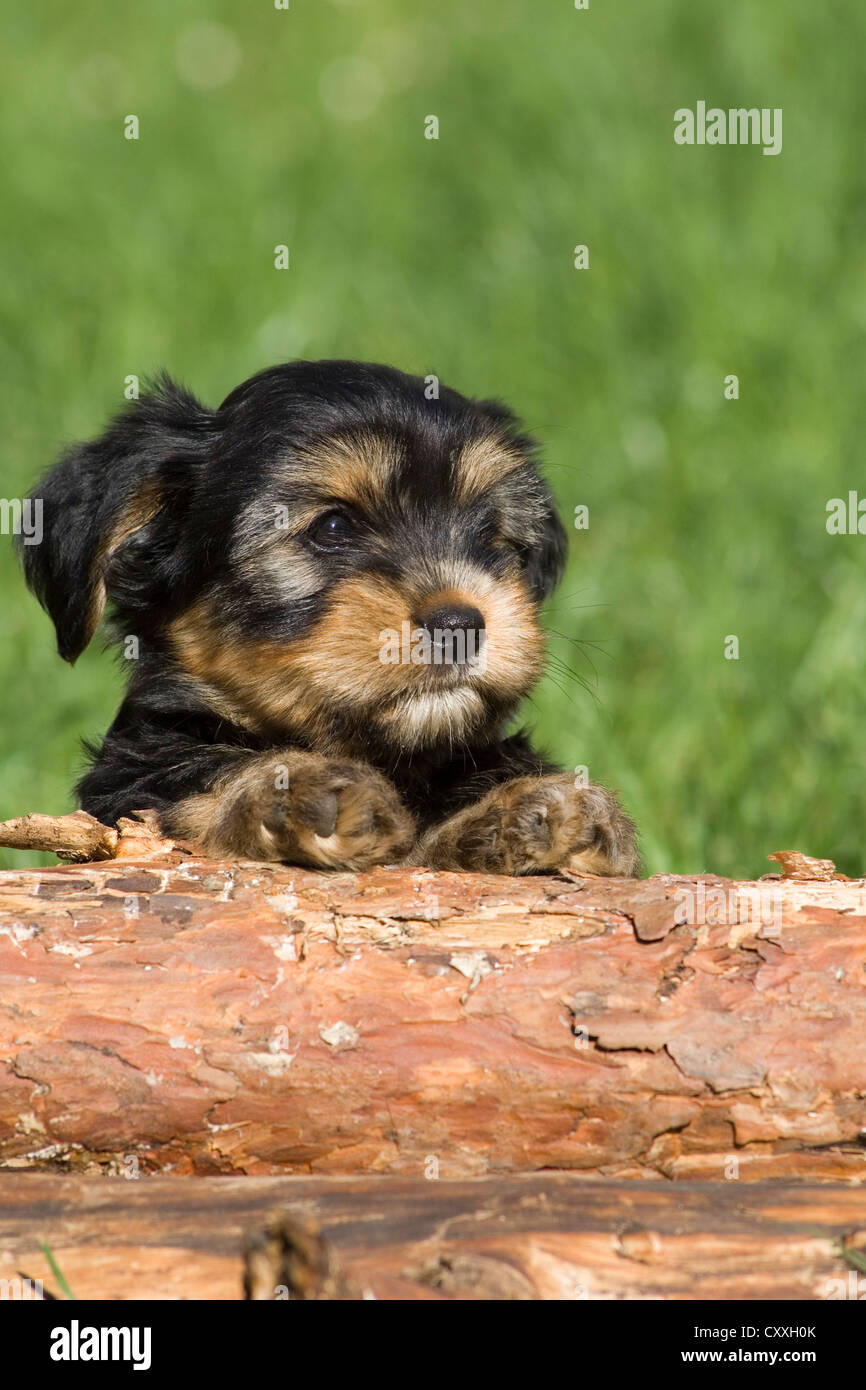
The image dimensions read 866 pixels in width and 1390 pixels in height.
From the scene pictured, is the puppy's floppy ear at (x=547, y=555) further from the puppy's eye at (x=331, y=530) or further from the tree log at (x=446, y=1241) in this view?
the tree log at (x=446, y=1241)

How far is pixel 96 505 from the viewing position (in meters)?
4.23

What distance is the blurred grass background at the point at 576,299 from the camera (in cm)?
654

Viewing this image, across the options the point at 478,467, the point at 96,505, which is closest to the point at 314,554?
the point at 478,467

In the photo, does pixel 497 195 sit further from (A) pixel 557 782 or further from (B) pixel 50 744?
(A) pixel 557 782

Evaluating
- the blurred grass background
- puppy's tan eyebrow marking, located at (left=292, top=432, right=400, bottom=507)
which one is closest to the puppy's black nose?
puppy's tan eyebrow marking, located at (left=292, top=432, right=400, bottom=507)

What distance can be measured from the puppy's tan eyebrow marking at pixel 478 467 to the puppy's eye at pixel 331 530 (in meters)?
0.34

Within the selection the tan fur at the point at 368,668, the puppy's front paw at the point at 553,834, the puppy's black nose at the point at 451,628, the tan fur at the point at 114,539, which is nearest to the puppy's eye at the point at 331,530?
the tan fur at the point at 368,668

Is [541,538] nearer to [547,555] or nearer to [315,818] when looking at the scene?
[547,555]

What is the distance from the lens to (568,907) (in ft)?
10.7

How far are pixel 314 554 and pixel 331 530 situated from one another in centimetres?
9

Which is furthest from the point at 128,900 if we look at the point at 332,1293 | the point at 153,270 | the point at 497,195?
the point at 497,195

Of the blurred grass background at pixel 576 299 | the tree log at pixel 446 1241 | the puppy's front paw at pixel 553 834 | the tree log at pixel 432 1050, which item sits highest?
the blurred grass background at pixel 576 299

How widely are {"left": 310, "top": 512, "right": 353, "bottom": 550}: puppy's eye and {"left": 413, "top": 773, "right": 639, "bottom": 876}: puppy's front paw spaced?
840 millimetres

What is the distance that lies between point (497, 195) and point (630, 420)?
9.81 feet
